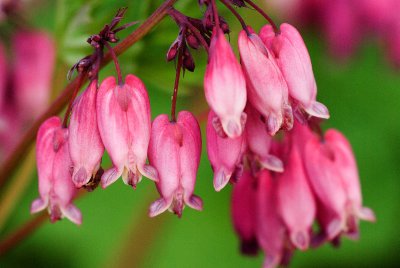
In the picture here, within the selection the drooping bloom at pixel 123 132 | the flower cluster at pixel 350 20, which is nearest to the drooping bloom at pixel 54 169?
the drooping bloom at pixel 123 132

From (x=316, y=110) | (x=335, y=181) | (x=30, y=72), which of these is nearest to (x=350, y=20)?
(x=30, y=72)

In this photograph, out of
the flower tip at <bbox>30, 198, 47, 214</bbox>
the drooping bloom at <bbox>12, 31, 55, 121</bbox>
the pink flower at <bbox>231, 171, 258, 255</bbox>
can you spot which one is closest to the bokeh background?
the drooping bloom at <bbox>12, 31, 55, 121</bbox>

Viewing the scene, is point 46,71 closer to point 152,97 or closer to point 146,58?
point 146,58

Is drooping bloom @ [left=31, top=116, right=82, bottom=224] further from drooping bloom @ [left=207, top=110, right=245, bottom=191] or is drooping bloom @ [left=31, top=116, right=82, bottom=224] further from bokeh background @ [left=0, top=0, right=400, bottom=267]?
bokeh background @ [left=0, top=0, right=400, bottom=267]

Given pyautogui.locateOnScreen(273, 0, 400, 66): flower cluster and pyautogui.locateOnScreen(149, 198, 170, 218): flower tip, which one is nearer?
pyautogui.locateOnScreen(149, 198, 170, 218): flower tip

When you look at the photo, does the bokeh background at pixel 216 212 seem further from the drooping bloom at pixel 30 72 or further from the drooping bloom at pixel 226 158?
the drooping bloom at pixel 226 158

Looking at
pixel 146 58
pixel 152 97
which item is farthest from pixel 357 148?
pixel 146 58

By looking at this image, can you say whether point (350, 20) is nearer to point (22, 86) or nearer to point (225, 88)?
point (22, 86)

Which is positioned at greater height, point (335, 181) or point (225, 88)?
point (225, 88)
